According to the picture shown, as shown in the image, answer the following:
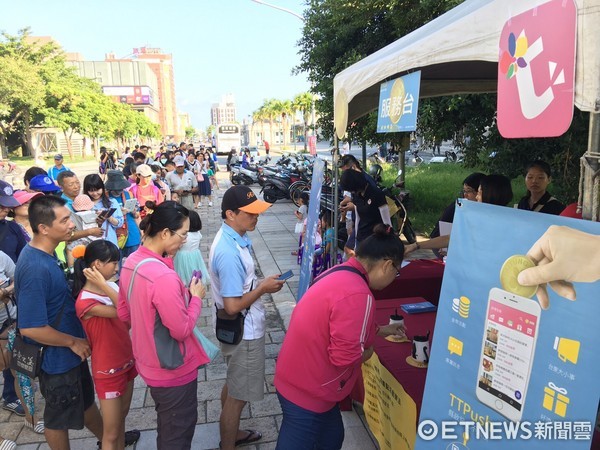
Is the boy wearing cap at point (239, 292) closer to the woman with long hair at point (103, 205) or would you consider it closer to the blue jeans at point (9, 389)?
the blue jeans at point (9, 389)

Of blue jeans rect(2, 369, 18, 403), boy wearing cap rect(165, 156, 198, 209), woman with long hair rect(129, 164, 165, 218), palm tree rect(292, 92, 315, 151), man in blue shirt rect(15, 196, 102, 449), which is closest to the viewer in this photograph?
man in blue shirt rect(15, 196, 102, 449)

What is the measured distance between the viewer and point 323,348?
204 centimetres

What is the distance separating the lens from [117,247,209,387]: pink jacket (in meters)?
2.16

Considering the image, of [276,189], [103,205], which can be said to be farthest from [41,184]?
[276,189]

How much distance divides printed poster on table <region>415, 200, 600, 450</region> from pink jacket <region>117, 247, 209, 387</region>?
1201mm

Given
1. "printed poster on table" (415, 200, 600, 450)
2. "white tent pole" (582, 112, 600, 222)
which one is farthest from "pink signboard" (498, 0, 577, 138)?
"printed poster on table" (415, 200, 600, 450)

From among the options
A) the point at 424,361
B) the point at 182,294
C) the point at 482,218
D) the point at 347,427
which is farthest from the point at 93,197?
the point at 482,218

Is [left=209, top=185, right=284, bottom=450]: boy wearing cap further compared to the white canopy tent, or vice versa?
[left=209, top=185, right=284, bottom=450]: boy wearing cap

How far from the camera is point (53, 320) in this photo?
2.47 metres

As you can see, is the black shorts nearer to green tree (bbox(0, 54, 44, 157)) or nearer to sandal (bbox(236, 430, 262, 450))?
sandal (bbox(236, 430, 262, 450))

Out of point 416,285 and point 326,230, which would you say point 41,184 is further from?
point 416,285

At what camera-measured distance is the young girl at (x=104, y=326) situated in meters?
2.52

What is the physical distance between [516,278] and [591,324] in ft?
0.91

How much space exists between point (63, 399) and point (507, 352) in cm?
232
